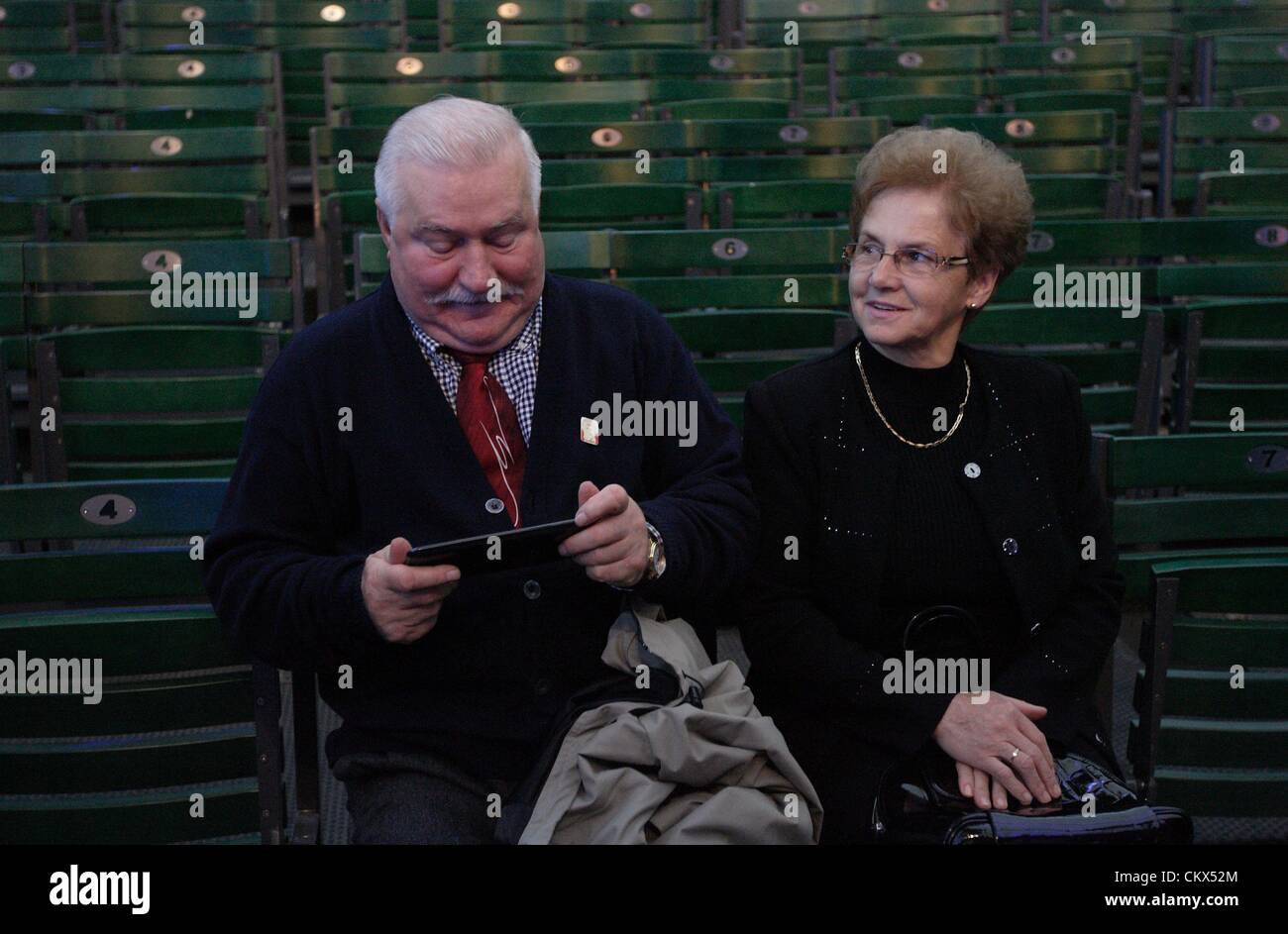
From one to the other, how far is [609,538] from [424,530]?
0.89 ft

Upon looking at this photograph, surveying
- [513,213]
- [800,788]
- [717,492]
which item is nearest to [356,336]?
[513,213]

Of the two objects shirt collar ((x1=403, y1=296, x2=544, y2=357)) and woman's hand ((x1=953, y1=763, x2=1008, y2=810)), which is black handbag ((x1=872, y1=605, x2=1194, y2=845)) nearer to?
woman's hand ((x1=953, y1=763, x2=1008, y2=810))

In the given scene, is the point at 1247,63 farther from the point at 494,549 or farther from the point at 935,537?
the point at 494,549

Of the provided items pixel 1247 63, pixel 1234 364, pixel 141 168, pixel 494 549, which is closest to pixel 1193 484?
pixel 1234 364

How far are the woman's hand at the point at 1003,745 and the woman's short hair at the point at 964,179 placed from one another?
60 centimetres

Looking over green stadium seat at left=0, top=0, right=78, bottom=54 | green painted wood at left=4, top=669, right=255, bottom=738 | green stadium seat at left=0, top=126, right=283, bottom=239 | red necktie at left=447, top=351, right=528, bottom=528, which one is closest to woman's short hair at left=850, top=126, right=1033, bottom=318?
red necktie at left=447, top=351, right=528, bottom=528

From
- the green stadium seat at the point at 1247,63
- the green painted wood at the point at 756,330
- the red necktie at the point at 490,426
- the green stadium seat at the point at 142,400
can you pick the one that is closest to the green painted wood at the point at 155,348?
the green stadium seat at the point at 142,400

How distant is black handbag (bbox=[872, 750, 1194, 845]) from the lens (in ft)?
5.18

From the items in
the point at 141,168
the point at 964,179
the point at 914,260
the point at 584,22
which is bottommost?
the point at 914,260

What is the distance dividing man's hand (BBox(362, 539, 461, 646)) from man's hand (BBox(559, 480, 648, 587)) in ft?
0.46

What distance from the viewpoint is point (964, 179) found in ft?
6.22

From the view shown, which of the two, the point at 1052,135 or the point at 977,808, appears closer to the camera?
the point at 977,808

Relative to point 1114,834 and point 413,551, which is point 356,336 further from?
point 1114,834
